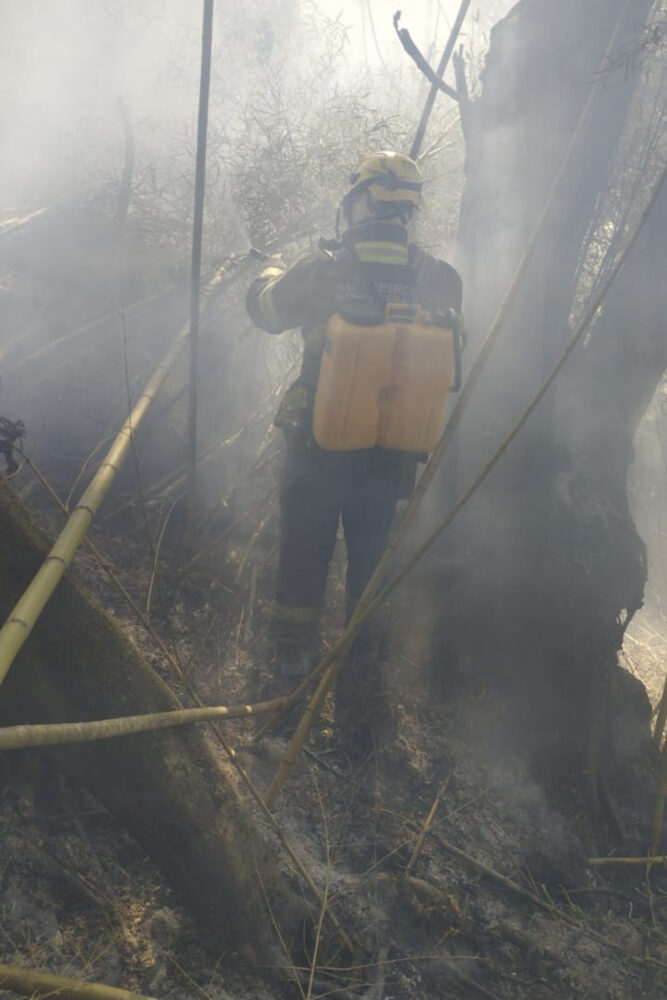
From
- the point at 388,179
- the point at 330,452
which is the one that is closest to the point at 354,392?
the point at 330,452

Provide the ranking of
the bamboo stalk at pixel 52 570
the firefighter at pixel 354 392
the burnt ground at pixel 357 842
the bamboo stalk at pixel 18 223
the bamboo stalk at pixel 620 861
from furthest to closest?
the bamboo stalk at pixel 18 223
the firefighter at pixel 354 392
the bamboo stalk at pixel 620 861
the burnt ground at pixel 357 842
the bamboo stalk at pixel 52 570

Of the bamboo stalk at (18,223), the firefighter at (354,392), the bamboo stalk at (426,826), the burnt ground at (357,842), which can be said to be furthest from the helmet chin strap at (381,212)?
the bamboo stalk at (18,223)

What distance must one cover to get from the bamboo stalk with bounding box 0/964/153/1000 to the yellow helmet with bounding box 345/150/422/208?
2.89 metres

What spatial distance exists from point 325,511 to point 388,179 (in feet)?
4.89

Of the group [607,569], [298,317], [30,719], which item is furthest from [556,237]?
[30,719]

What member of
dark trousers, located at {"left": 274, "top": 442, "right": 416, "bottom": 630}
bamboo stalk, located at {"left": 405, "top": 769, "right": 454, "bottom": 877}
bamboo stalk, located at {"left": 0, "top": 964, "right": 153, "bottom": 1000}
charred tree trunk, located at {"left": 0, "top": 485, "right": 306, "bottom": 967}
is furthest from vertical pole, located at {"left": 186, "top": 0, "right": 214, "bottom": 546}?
bamboo stalk, located at {"left": 0, "top": 964, "right": 153, "bottom": 1000}

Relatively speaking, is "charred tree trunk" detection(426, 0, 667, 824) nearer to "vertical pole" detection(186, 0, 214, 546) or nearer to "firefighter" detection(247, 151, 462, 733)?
"firefighter" detection(247, 151, 462, 733)

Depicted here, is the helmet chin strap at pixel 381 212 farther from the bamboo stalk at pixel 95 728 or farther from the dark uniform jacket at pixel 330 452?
the bamboo stalk at pixel 95 728

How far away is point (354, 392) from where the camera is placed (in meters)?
→ 2.79

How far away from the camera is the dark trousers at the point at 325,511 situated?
10.3 feet

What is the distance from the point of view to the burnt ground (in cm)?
211

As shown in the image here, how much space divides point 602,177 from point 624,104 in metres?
0.32

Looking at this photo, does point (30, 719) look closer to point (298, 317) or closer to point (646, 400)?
point (298, 317)

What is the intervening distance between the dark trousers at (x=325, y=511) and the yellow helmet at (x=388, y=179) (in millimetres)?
1106
